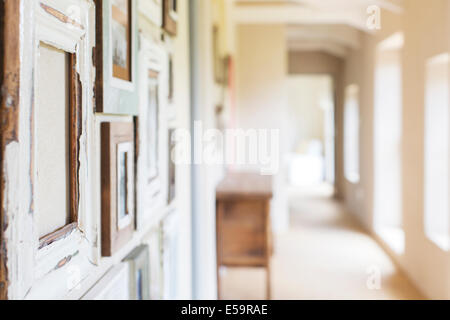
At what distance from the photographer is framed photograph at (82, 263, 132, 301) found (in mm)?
909

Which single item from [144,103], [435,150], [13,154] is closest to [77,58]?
[13,154]

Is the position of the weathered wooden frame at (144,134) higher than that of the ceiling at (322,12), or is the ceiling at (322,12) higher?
the ceiling at (322,12)

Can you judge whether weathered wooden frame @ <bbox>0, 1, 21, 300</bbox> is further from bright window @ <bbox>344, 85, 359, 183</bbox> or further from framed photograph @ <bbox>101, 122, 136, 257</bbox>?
bright window @ <bbox>344, 85, 359, 183</bbox>

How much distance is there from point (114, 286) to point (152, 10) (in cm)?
75

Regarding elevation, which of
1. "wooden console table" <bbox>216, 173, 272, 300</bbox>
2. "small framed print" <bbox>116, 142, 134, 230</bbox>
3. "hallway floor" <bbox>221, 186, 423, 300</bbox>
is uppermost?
"small framed print" <bbox>116, 142, 134, 230</bbox>

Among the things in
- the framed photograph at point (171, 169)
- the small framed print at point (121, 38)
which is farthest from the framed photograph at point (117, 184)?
the framed photograph at point (171, 169)

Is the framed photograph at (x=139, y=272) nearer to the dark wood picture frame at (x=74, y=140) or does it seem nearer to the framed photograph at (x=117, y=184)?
the framed photograph at (x=117, y=184)

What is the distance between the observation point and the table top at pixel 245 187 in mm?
3061

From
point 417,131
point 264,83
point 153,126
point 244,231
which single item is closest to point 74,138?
point 153,126

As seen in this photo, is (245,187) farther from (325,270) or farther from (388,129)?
(388,129)

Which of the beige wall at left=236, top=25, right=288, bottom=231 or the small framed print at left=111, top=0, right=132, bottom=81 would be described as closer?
the small framed print at left=111, top=0, right=132, bottom=81

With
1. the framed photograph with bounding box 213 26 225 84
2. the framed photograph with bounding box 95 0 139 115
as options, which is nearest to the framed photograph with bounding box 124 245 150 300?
the framed photograph with bounding box 95 0 139 115

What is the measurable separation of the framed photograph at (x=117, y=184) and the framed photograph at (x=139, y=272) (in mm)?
66

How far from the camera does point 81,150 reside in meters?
0.84
